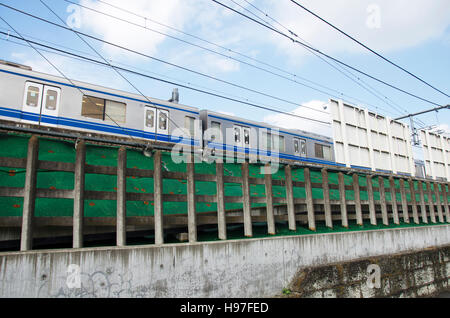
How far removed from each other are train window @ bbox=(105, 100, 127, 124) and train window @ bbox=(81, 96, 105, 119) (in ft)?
0.66

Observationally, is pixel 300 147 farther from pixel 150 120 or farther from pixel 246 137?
pixel 150 120

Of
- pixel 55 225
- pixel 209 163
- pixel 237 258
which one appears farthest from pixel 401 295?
pixel 55 225

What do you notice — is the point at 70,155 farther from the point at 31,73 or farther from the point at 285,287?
the point at 31,73

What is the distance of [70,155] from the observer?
6.06 m

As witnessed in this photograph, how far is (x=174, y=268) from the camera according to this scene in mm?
4309

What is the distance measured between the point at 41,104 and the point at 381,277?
11.4 metres

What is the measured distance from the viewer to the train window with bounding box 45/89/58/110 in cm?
1028

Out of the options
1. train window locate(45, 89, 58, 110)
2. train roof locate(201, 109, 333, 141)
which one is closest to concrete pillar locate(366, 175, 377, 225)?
train roof locate(201, 109, 333, 141)

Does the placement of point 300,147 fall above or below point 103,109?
below

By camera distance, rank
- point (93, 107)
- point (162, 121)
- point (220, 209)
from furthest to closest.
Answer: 1. point (162, 121)
2. point (93, 107)
3. point (220, 209)

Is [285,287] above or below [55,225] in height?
below

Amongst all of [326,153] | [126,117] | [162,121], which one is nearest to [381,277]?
[162,121]

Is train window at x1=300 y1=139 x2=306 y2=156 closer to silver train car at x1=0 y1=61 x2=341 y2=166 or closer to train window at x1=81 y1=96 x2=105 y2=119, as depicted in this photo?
silver train car at x1=0 y1=61 x2=341 y2=166
